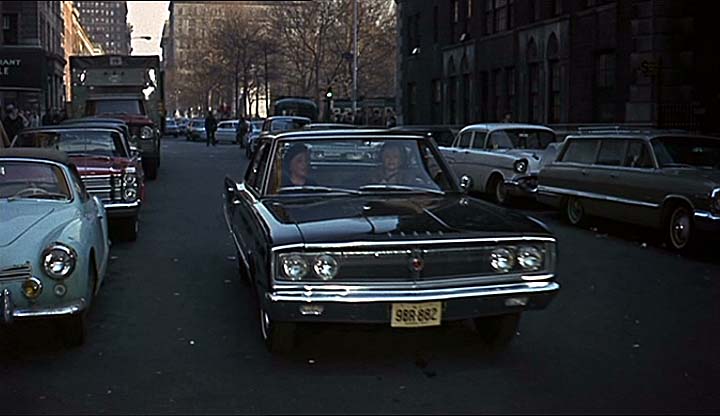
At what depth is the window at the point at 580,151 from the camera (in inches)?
570

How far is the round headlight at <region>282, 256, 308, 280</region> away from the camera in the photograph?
619cm

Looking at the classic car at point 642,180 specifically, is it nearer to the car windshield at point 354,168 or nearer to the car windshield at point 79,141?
the car windshield at point 354,168

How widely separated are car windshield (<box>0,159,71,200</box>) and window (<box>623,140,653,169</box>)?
7841 mm

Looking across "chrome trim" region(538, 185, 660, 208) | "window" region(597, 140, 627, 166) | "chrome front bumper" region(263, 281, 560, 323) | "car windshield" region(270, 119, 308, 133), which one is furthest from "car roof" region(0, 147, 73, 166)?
"car windshield" region(270, 119, 308, 133)

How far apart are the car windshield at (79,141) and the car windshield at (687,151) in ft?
25.1

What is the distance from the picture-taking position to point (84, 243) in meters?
7.27

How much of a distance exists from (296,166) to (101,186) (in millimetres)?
5291

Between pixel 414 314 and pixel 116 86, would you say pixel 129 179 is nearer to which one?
pixel 414 314

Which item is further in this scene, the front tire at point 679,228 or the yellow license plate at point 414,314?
the front tire at point 679,228

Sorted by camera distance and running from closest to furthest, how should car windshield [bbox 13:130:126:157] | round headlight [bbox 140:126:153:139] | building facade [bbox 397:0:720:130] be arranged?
1. car windshield [bbox 13:130:126:157]
2. building facade [bbox 397:0:720:130]
3. round headlight [bbox 140:126:153:139]

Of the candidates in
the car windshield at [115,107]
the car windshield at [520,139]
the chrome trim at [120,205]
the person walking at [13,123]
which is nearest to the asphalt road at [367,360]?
the chrome trim at [120,205]

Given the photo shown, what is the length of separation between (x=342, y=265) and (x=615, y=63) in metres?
20.7

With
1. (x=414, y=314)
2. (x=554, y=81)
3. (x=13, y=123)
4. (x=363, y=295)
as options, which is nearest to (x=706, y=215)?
(x=414, y=314)

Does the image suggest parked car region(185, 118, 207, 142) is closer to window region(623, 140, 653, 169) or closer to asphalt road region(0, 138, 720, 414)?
window region(623, 140, 653, 169)
